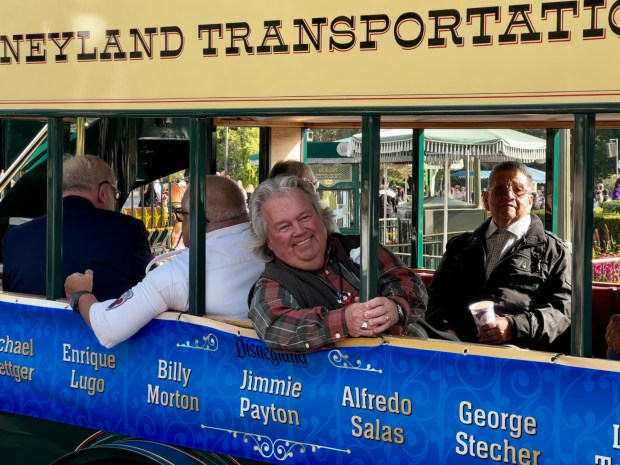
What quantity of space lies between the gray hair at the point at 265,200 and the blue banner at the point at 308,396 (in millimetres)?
295

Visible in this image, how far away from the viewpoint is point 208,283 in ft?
10.2

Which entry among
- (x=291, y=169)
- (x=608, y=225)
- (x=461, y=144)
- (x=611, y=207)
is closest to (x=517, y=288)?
(x=291, y=169)

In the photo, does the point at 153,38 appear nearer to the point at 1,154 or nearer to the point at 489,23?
the point at 489,23

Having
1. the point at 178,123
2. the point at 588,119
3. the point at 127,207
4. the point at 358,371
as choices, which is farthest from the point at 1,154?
the point at 588,119

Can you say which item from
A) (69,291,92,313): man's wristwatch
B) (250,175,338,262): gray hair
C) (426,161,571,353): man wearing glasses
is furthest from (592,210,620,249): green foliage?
(69,291,92,313): man's wristwatch

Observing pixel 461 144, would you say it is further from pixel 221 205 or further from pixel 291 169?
pixel 221 205

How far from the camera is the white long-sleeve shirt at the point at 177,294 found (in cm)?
308

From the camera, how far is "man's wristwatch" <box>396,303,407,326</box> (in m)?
2.77

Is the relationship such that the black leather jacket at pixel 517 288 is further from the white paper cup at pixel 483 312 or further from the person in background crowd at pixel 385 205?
the person in background crowd at pixel 385 205

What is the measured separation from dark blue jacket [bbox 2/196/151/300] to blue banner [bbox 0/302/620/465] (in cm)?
26

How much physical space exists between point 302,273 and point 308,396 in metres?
0.41

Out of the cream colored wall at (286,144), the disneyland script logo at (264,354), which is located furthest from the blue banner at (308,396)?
the cream colored wall at (286,144)

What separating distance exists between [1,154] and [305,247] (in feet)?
15.0

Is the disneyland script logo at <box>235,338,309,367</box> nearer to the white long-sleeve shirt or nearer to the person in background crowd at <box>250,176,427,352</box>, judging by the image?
the person in background crowd at <box>250,176,427,352</box>
